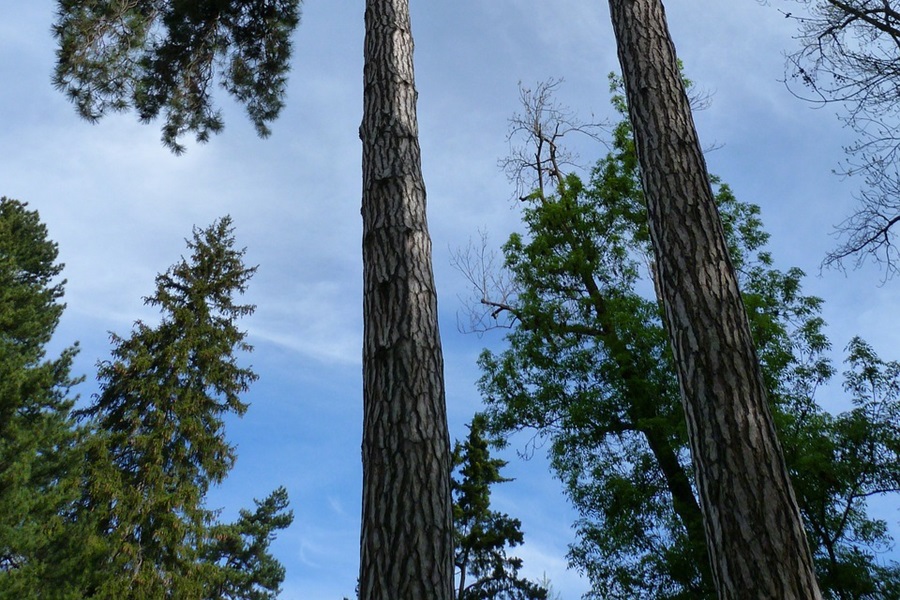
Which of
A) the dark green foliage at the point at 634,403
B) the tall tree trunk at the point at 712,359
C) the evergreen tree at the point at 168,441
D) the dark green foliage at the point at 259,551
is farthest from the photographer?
the dark green foliage at the point at 259,551

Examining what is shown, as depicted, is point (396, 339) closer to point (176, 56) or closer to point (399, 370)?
point (399, 370)

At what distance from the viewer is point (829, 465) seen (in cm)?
810

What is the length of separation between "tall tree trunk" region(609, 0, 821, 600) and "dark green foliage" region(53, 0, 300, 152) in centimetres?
585

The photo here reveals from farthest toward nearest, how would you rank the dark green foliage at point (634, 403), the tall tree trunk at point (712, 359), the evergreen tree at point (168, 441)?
1. the evergreen tree at point (168, 441)
2. the dark green foliage at point (634, 403)
3. the tall tree trunk at point (712, 359)

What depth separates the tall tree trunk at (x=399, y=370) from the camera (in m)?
3.20

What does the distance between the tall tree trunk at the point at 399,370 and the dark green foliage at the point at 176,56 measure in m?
4.58

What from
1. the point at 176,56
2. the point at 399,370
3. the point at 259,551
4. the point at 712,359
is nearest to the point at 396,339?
the point at 399,370

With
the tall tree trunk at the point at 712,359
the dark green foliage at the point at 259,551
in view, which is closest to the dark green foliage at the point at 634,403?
the tall tree trunk at the point at 712,359

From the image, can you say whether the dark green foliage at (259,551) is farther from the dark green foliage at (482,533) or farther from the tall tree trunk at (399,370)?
the tall tree trunk at (399,370)

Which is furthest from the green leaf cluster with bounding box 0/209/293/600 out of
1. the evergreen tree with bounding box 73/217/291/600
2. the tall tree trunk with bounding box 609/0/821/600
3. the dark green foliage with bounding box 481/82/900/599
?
the tall tree trunk with bounding box 609/0/821/600

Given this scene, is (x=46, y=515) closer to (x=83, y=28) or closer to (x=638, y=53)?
(x=83, y=28)

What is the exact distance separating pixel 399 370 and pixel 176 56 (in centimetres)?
729

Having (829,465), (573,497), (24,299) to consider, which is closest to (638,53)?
(829,465)

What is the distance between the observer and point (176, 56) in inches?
353
